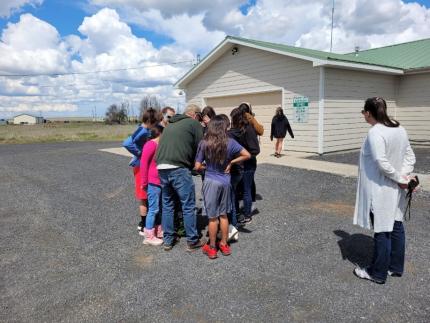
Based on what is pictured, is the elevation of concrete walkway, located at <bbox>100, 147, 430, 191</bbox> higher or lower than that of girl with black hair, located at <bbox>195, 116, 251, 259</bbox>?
lower

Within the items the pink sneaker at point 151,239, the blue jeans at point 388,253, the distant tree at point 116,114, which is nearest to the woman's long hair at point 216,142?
the pink sneaker at point 151,239

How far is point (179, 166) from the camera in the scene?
382cm

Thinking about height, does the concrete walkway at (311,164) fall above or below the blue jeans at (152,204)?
below

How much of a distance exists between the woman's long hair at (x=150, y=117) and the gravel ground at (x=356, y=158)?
273 inches

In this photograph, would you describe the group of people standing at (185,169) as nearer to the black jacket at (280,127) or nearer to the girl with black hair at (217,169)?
the girl with black hair at (217,169)

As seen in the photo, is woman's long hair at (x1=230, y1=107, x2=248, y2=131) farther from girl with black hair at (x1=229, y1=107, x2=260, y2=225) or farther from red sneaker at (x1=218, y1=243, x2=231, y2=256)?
red sneaker at (x1=218, y1=243, x2=231, y2=256)

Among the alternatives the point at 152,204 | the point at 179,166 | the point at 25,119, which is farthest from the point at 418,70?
the point at 25,119

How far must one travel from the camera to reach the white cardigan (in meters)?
2.99

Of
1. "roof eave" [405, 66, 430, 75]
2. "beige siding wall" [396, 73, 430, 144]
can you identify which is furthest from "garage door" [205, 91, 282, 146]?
"beige siding wall" [396, 73, 430, 144]

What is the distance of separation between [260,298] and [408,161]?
1.83 m

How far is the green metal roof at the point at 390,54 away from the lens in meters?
12.2

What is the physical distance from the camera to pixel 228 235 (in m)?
4.13

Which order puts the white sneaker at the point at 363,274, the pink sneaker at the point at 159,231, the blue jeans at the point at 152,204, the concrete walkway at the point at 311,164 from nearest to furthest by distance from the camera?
the white sneaker at the point at 363,274 → the blue jeans at the point at 152,204 → the pink sneaker at the point at 159,231 → the concrete walkway at the point at 311,164

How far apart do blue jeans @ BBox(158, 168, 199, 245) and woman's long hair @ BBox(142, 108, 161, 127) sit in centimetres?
68
